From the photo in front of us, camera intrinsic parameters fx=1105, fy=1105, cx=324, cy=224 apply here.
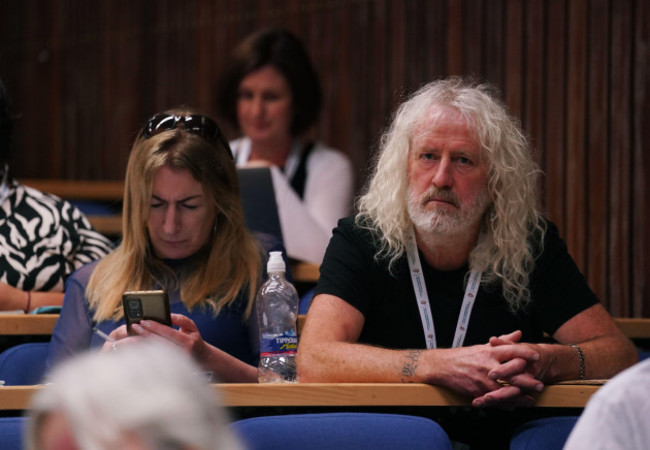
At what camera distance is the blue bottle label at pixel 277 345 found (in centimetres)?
275

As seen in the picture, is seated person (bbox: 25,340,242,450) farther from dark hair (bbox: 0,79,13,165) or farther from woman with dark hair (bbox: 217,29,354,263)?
woman with dark hair (bbox: 217,29,354,263)

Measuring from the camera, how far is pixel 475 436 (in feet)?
8.35

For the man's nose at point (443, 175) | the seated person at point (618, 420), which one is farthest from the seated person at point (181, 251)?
the seated person at point (618, 420)

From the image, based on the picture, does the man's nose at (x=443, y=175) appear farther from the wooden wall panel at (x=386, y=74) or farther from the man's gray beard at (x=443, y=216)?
the wooden wall panel at (x=386, y=74)

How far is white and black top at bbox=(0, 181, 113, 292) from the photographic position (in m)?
Result: 3.52

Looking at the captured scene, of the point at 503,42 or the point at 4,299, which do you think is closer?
the point at 4,299

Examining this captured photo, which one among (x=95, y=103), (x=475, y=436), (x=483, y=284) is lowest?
(x=475, y=436)

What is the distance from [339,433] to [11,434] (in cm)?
64

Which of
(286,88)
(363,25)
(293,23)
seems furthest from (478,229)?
(293,23)

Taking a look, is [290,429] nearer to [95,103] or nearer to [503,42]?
[503,42]

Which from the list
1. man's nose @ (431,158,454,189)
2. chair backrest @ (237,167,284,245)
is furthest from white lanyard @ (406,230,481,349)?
chair backrest @ (237,167,284,245)

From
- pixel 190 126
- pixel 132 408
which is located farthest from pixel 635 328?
pixel 132 408

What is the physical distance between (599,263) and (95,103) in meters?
3.53

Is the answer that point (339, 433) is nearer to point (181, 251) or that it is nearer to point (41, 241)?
point (181, 251)
